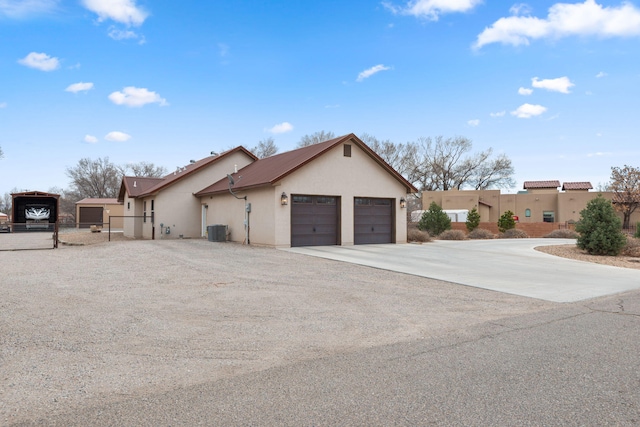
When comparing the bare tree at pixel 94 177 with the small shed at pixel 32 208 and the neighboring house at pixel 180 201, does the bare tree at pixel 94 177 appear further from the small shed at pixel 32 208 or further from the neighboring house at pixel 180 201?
the neighboring house at pixel 180 201

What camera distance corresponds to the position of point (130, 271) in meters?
11.3

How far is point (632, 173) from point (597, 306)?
46.6 meters

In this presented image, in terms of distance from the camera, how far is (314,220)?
19.0m

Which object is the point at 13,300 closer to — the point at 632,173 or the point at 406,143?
the point at 406,143

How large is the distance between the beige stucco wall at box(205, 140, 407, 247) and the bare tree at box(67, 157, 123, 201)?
46.2 meters

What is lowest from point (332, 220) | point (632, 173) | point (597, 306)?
point (597, 306)

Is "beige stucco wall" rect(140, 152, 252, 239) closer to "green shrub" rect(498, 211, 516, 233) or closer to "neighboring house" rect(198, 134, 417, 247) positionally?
"neighboring house" rect(198, 134, 417, 247)

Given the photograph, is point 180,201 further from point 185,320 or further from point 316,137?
point 316,137

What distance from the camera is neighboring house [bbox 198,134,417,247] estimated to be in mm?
18000

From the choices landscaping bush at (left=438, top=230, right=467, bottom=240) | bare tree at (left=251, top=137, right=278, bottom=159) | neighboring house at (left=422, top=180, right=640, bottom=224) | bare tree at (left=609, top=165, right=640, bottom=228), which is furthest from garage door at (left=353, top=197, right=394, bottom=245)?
bare tree at (left=609, top=165, right=640, bottom=228)

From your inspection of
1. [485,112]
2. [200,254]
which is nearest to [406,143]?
[485,112]

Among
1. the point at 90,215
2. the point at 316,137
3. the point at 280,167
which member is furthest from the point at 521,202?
the point at 90,215

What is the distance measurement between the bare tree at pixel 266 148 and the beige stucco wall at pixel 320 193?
2711cm

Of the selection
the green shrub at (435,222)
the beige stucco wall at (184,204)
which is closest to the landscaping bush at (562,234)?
the green shrub at (435,222)
